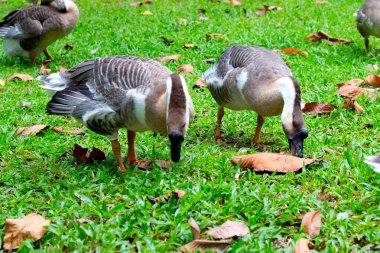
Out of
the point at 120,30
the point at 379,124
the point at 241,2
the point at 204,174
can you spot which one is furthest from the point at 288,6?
the point at 204,174

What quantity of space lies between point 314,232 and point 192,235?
725 mm

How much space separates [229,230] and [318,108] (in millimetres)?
2802

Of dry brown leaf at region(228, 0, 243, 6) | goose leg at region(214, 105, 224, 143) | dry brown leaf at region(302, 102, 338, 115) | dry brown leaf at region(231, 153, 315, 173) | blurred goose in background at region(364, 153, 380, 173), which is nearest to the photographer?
blurred goose in background at region(364, 153, 380, 173)

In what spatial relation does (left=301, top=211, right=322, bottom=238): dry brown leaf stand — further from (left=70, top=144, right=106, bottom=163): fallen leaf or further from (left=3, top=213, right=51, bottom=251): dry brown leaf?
(left=70, top=144, right=106, bottom=163): fallen leaf

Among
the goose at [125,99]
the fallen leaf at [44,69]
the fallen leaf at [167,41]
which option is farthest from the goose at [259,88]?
the fallen leaf at [167,41]

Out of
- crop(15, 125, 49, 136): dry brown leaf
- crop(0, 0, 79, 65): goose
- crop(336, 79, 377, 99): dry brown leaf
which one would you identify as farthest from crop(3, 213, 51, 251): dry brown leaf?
crop(0, 0, 79, 65): goose

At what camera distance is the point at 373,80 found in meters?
6.34

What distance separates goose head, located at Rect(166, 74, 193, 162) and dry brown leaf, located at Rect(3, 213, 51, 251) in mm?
976

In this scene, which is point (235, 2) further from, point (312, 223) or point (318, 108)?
point (312, 223)

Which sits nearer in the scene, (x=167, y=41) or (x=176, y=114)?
(x=176, y=114)

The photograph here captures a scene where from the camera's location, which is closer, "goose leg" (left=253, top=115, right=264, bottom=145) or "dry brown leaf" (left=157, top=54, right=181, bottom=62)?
"goose leg" (left=253, top=115, right=264, bottom=145)

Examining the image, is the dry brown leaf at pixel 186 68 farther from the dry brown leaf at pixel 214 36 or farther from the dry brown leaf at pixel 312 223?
the dry brown leaf at pixel 312 223

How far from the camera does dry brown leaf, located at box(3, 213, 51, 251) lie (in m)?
3.27

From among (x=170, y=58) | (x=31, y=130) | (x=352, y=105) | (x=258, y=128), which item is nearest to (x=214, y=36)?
(x=170, y=58)
